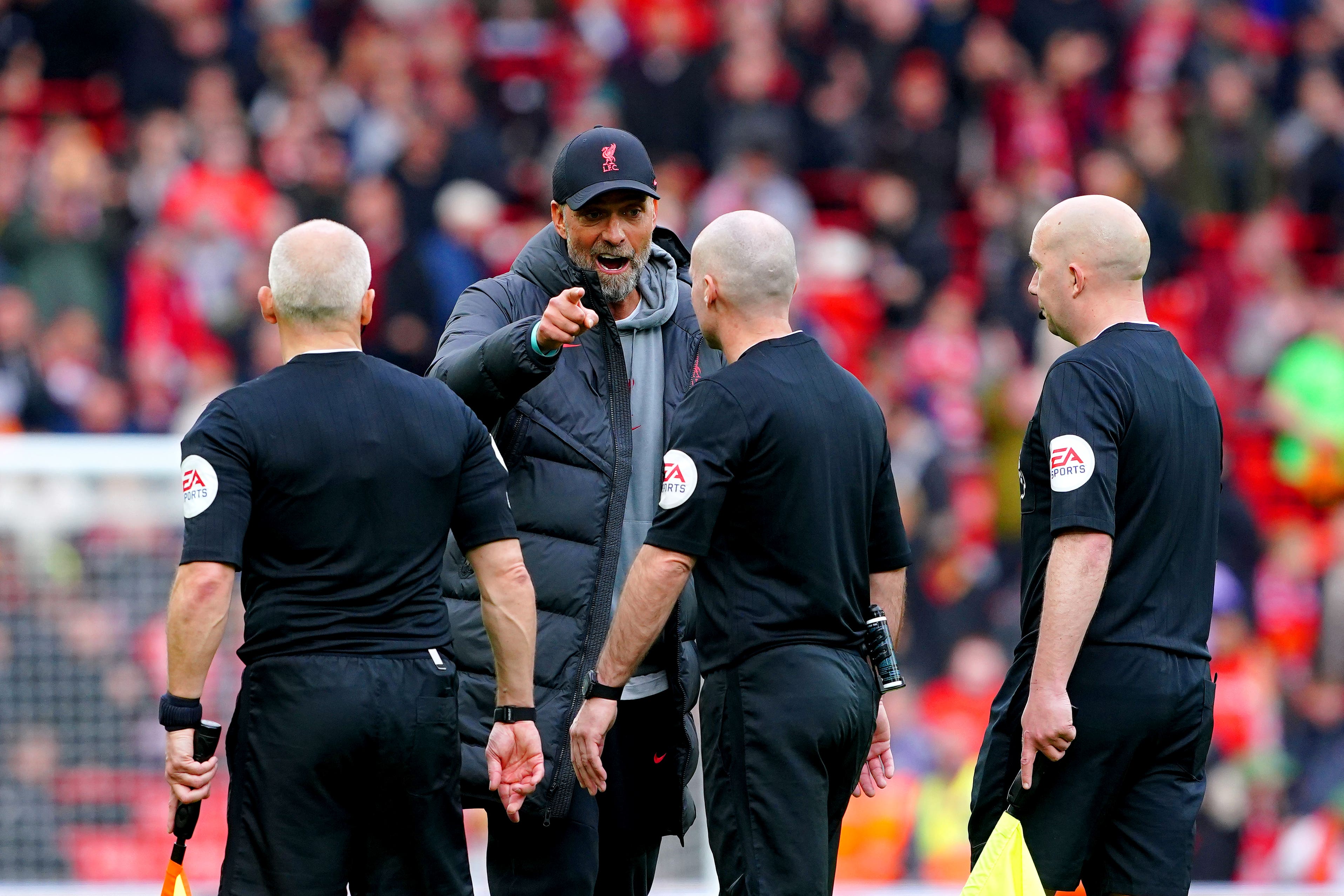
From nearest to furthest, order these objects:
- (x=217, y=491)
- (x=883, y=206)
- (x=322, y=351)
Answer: (x=217, y=491) → (x=322, y=351) → (x=883, y=206)

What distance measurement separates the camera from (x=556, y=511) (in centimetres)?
468

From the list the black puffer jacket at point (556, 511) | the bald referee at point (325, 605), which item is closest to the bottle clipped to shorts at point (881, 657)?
the black puffer jacket at point (556, 511)

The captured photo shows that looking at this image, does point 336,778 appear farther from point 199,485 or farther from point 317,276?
point 317,276

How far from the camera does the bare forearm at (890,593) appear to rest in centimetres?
461

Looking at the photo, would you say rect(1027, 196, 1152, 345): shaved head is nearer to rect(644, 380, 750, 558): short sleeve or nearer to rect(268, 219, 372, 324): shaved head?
rect(644, 380, 750, 558): short sleeve

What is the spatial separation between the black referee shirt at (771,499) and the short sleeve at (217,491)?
0.95 meters

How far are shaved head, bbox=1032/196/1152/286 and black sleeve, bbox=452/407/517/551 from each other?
1457 mm

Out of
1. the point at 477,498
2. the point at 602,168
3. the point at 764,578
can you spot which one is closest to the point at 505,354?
the point at 477,498

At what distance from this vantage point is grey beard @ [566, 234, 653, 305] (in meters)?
4.80

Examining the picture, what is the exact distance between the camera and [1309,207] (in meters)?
13.3

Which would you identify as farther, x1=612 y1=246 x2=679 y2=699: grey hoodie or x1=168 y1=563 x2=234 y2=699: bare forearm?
x1=612 y1=246 x2=679 y2=699: grey hoodie

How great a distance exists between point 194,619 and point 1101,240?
2.28 metres

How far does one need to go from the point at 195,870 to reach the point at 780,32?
26.7 feet

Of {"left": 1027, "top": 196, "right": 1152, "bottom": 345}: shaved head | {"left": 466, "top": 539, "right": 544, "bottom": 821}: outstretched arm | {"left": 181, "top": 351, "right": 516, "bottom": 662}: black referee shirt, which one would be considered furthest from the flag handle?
{"left": 1027, "top": 196, "right": 1152, "bottom": 345}: shaved head
